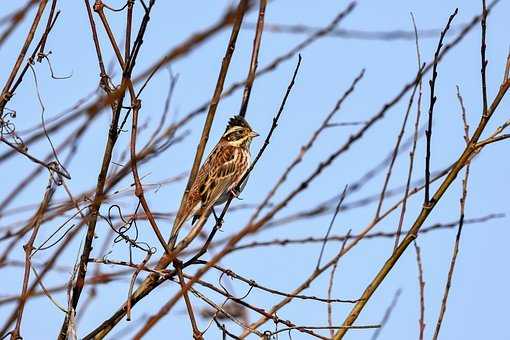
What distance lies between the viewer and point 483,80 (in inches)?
163

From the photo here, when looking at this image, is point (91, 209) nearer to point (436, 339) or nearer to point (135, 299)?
point (135, 299)

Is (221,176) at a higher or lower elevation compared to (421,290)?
higher

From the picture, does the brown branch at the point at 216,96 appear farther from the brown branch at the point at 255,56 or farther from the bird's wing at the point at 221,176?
the bird's wing at the point at 221,176

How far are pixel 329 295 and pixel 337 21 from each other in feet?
6.06

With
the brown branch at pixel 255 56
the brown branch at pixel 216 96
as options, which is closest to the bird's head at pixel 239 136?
the brown branch at pixel 216 96

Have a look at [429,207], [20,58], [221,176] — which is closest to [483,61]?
[429,207]

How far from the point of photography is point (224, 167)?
9031mm

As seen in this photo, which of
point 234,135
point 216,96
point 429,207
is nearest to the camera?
point 216,96

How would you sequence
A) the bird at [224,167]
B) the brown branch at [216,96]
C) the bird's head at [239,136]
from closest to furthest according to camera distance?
the brown branch at [216,96] → the bird at [224,167] → the bird's head at [239,136]

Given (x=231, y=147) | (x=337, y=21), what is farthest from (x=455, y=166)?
(x=231, y=147)

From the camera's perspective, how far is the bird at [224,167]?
8.41m

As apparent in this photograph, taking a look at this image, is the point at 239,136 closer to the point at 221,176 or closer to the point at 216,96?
the point at 221,176

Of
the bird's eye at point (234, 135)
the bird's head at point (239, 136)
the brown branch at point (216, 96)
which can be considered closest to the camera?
the brown branch at point (216, 96)

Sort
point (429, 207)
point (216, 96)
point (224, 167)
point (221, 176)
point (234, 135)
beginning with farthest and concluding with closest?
point (234, 135) → point (224, 167) → point (221, 176) → point (429, 207) → point (216, 96)
